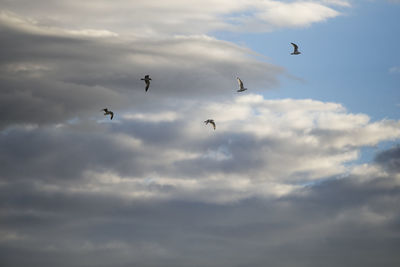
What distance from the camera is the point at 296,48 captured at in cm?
19488

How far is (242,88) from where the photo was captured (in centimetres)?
19675

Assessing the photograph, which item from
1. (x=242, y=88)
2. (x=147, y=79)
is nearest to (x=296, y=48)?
(x=242, y=88)

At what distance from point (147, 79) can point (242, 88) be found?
30.3 metres

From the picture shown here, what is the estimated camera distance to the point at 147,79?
7421 inches

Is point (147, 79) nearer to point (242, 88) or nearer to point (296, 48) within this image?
point (242, 88)

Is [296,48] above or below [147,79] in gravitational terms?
above

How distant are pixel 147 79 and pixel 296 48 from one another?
47.2 metres

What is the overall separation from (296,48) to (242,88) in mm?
20744
